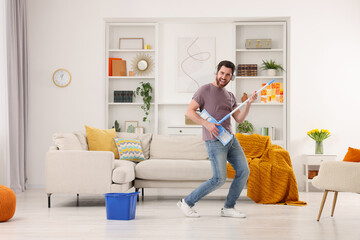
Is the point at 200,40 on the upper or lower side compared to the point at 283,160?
upper

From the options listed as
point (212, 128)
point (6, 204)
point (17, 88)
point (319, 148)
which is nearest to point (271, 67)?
point (319, 148)

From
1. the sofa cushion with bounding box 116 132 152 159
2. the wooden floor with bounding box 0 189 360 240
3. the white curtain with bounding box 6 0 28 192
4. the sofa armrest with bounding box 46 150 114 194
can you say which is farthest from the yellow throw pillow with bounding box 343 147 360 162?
the white curtain with bounding box 6 0 28 192

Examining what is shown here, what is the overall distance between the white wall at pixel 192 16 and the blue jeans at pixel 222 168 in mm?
2797

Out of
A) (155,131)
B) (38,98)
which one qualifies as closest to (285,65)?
(155,131)

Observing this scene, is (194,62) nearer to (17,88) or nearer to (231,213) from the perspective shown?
(17,88)

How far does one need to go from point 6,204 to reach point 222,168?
5.86 ft

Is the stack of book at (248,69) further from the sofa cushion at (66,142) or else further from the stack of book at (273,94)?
the sofa cushion at (66,142)

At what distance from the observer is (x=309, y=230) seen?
363 centimetres

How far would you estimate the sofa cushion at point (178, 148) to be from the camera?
580 cm

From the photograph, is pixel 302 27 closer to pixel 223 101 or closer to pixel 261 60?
pixel 261 60

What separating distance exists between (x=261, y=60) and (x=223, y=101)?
3.35 m

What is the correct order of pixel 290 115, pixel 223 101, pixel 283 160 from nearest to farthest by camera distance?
pixel 223 101, pixel 283 160, pixel 290 115

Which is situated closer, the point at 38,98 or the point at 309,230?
the point at 309,230

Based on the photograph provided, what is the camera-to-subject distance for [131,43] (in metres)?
A: 7.16
